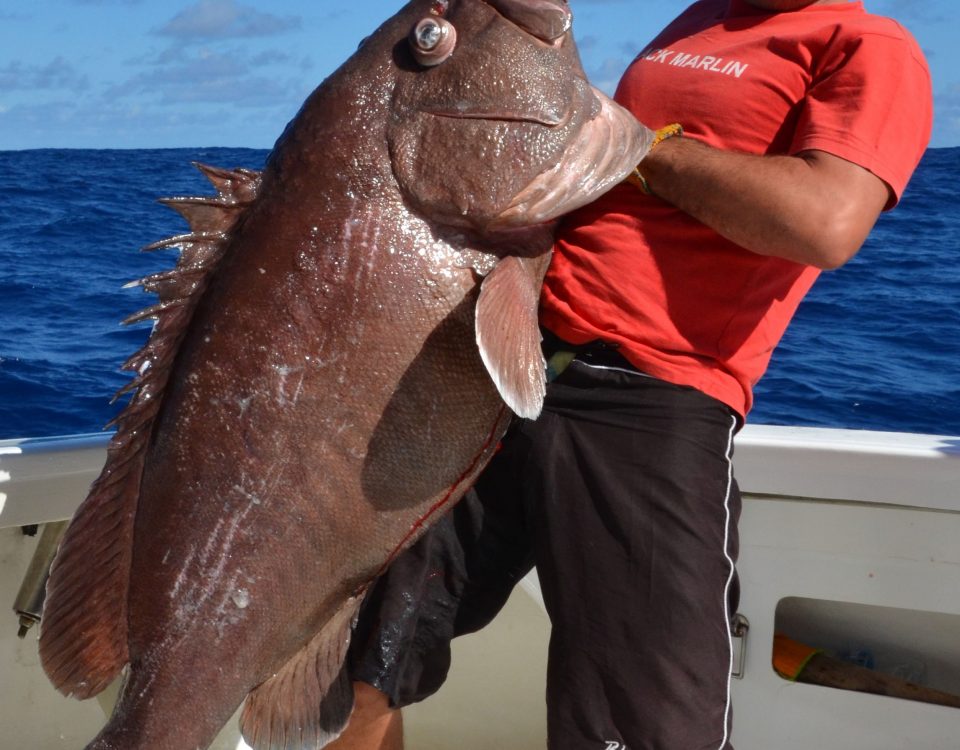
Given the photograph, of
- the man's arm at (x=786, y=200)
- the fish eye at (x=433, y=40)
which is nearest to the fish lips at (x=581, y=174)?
the man's arm at (x=786, y=200)

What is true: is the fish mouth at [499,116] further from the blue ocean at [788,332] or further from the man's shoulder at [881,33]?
the blue ocean at [788,332]

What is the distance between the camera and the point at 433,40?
196 centimetres

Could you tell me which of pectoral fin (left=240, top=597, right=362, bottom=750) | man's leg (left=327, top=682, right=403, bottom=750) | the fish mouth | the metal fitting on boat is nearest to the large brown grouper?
the fish mouth

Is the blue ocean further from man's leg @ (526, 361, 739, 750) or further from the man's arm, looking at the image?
the man's arm

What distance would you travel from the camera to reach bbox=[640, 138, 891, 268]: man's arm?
1907mm

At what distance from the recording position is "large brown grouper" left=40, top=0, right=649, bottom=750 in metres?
1.96

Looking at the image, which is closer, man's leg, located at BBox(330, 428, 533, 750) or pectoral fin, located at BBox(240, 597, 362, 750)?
pectoral fin, located at BBox(240, 597, 362, 750)

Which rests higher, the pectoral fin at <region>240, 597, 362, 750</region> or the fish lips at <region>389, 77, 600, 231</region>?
the fish lips at <region>389, 77, 600, 231</region>

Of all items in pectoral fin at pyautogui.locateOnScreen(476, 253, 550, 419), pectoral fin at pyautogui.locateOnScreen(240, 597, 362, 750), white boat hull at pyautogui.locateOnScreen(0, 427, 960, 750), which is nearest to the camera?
pectoral fin at pyautogui.locateOnScreen(476, 253, 550, 419)

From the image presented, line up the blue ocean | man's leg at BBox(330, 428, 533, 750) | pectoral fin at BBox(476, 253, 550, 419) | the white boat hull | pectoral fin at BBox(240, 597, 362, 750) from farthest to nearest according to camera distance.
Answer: the blue ocean < the white boat hull < man's leg at BBox(330, 428, 533, 750) < pectoral fin at BBox(240, 597, 362, 750) < pectoral fin at BBox(476, 253, 550, 419)

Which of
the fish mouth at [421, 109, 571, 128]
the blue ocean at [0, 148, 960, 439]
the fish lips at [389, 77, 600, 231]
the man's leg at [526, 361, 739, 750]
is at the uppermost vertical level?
the fish mouth at [421, 109, 571, 128]

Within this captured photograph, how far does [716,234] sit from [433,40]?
0.67 m

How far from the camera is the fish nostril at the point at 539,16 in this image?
1.96 meters

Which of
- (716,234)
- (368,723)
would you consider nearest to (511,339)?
(716,234)
